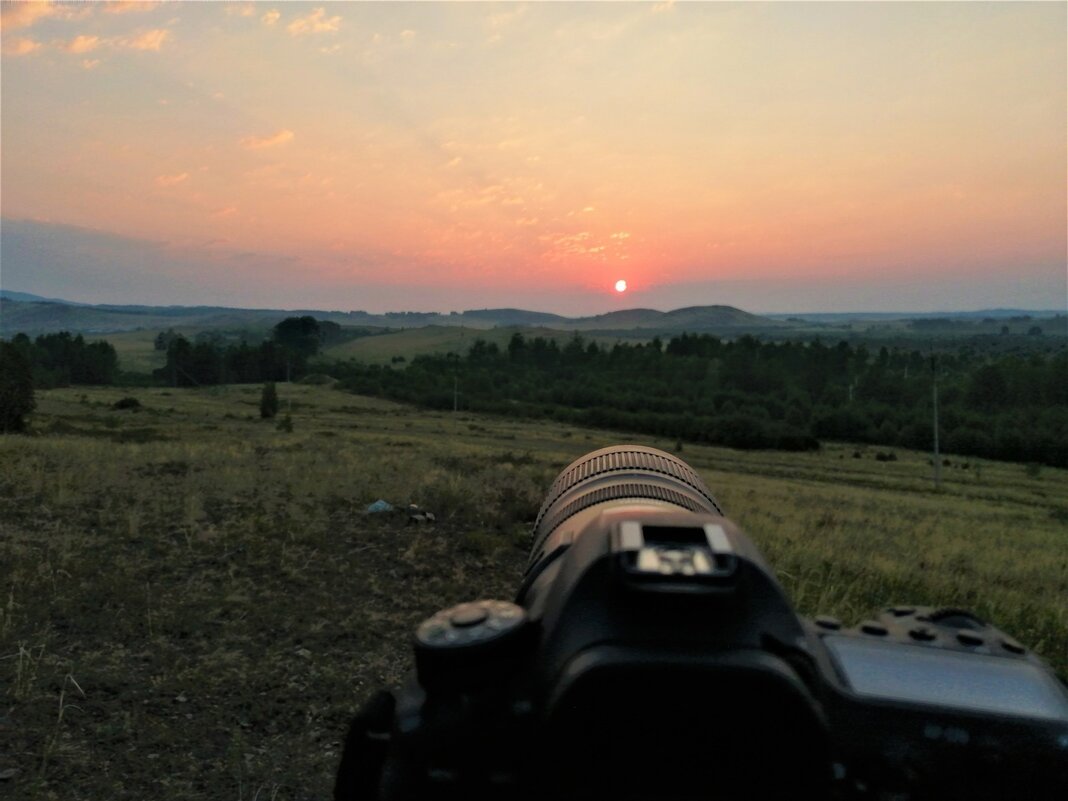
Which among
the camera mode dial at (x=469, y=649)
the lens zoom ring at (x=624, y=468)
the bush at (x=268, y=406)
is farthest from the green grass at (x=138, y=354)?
the camera mode dial at (x=469, y=649)

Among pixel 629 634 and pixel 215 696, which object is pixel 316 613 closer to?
pixel 215 696

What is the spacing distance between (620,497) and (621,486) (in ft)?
0.31

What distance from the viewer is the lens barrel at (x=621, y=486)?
2389mm

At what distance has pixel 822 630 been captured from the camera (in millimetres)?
1688

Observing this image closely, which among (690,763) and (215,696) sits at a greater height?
(690,763)

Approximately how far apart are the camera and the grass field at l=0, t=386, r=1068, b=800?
305 cm

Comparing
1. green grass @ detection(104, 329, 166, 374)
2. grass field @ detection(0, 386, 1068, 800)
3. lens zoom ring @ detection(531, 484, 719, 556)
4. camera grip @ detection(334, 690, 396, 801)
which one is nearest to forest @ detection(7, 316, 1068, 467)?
green grass @ detection(104, 329, 166, 374)

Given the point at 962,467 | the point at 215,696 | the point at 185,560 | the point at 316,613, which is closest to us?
the point at 215,696

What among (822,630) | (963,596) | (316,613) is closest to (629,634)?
(822,630)

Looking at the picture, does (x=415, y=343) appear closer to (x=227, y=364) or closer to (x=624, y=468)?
(x=227, y=364)

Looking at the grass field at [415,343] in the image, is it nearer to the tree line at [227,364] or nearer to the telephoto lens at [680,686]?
the tree line at [227,364]

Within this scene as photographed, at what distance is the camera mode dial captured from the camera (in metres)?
1.33

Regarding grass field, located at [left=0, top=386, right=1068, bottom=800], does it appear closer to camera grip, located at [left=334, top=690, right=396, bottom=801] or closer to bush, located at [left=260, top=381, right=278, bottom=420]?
camera grip, located at [left=334, top=690, right=396, bottom=801]

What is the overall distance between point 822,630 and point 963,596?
7.89 metres
